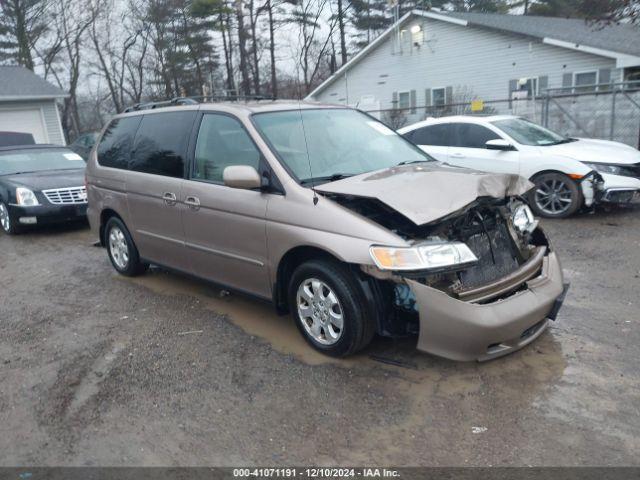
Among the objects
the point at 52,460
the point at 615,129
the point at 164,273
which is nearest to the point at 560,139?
the point at 615,129

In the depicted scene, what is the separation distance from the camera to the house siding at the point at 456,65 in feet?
65.0

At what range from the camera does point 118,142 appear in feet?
20.1

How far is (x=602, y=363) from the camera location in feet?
12.5

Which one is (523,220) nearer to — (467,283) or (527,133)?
(467,283)

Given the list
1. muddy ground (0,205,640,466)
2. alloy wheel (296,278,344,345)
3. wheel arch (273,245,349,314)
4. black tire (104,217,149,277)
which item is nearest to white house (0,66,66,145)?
black tire (104,217,149,277)

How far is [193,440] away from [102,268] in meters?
4.33

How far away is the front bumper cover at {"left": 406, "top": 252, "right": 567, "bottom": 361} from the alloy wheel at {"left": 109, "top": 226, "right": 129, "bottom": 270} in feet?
12.7

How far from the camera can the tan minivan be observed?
352 centimetres

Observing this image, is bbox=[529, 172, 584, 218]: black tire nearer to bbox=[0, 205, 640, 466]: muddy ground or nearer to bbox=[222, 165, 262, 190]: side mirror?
bbox=[0, 205, 640, 466]: muddy ground

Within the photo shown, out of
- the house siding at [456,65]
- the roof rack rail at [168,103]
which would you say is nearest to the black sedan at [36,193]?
the roof rack rail at [168,103]

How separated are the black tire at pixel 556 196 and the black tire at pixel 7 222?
8187 millimetres

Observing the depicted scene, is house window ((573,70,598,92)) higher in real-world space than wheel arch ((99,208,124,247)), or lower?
higher

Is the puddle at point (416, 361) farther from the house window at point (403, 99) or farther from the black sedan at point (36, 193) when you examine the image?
the house window at point (403, 99)

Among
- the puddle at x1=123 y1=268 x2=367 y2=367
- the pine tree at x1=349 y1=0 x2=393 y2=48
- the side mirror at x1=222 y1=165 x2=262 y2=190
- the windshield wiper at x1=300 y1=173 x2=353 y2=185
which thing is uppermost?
the pine tree at x1=349 y1=0 x2=393 y2=48
